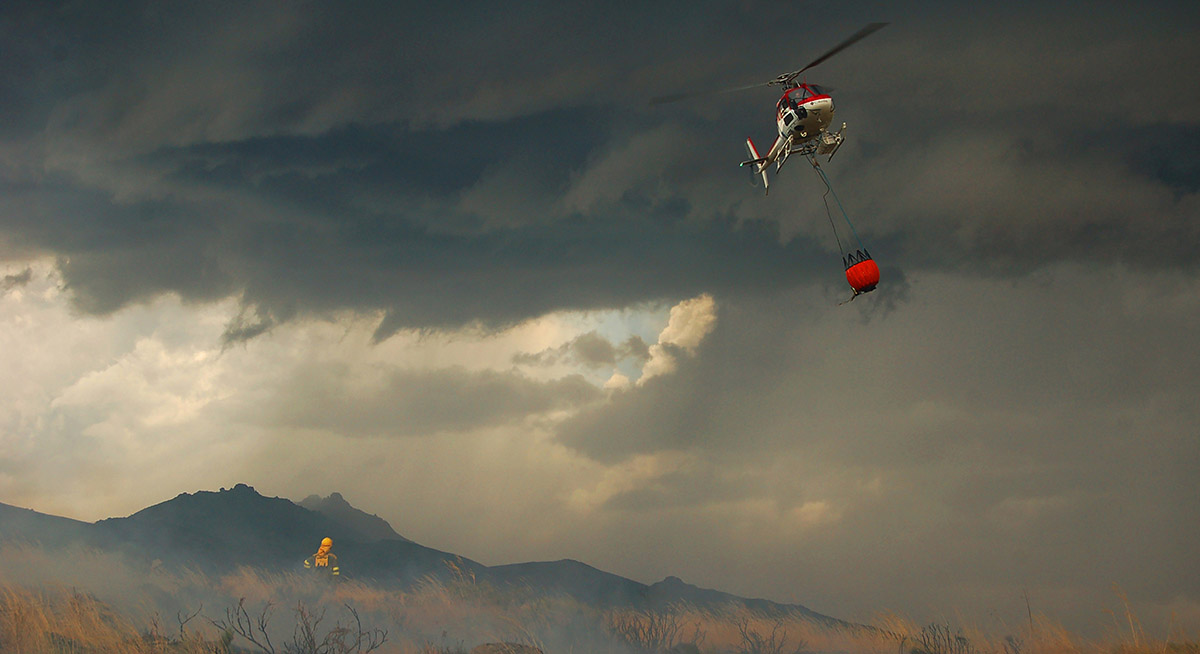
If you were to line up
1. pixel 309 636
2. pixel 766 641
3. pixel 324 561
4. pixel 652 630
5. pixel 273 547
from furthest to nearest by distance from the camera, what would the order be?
pixel 273 547 < pixel 324 561 < pixel 652 630 < pixel 766 641 < pixel 309 636

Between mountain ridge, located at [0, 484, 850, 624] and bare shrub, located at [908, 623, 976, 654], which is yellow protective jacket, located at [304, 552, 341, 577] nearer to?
mountain ridge, located at [0, 484, 850, 624]

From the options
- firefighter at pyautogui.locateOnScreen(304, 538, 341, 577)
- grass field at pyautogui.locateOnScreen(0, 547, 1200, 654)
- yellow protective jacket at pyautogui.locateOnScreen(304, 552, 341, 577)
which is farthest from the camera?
firefighter at pyautogui.locateOnScreen(304, 538, 341, 577)

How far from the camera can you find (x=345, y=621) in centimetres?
2908

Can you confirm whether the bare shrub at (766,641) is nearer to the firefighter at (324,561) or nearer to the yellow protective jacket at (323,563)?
the yellow protective jacket at (323,563)

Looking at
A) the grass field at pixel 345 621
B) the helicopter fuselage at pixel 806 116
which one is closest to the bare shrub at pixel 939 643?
the grass field at pixel 345 621

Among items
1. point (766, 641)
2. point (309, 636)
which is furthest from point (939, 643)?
point (309, 636)

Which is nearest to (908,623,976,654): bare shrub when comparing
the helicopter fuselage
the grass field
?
the grass field

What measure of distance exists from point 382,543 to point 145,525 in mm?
17645

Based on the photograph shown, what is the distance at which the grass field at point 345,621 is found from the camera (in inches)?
801

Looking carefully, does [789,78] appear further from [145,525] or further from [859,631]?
[145,525]

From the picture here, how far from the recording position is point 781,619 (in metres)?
27.4

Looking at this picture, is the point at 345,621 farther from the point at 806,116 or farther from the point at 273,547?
the point at 273,547

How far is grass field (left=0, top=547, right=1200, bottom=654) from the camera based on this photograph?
20.3 metres

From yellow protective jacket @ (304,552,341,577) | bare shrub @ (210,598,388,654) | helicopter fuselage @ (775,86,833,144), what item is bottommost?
bare shrub @ (210,598,388,654)
